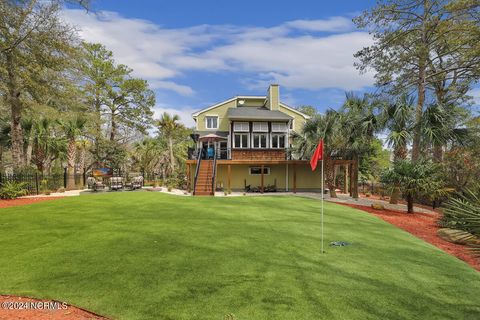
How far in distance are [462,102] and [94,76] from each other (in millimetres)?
36650

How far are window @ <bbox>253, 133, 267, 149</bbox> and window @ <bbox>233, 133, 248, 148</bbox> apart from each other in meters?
0.81

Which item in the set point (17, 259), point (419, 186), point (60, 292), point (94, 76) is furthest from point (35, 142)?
point (419, 186)

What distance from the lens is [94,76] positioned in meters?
32.0

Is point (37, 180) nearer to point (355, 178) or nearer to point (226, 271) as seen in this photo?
point (226, 271)

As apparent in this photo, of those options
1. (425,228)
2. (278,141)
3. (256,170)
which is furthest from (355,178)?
(425,228)

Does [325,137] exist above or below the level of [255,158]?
above

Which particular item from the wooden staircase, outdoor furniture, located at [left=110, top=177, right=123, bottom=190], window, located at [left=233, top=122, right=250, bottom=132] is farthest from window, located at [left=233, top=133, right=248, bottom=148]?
outdoor furniture, located at [left=110, top=177, right=123, bottom=190]

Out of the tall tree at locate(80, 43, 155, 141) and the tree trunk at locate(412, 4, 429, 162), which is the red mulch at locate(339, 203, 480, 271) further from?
the tall tree at locate(80, 43, 155, 141)

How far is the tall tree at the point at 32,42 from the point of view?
11.4 metres

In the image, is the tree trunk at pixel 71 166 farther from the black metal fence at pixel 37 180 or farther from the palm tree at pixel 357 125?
the palm tree at pixel 357 125

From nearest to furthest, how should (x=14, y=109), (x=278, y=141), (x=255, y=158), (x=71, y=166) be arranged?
(x=14, y=109) < (x=71, y=166) < (x=255, y=158) < (x=278, y=141)

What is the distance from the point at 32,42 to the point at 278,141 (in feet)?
61.3

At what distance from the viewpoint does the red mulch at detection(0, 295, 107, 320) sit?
4.17 metres

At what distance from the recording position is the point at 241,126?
83.1ft
